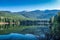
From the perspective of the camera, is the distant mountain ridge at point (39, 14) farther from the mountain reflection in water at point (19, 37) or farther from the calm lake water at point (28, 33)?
the mountain reflection in water at point (19, 37)

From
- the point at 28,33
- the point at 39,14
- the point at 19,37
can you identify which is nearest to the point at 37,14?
the point at 39,14

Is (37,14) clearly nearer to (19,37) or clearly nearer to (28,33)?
(28,33)

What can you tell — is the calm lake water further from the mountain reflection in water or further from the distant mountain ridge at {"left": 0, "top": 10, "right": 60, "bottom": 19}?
the distant mountain ridge at {"left": 0, "top": 10, "right": 60, "bottom": 19}

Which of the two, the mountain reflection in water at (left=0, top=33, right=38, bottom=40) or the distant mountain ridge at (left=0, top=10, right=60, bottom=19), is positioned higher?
the distant mountain ridge at (left=0, top=10, right=60, bottom=19)

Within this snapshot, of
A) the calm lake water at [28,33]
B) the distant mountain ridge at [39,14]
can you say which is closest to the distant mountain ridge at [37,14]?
the distant mountain ridge at [39,14]

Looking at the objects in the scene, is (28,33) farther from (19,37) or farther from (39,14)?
(39,14)

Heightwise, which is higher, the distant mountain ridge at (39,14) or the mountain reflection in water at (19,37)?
the distant mountain ridge at (39,14)

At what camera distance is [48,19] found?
5.01ft

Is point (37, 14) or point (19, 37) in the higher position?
point (37, 14)

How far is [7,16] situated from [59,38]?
0.79m

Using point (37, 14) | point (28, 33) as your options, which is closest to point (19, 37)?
point (28, 33)

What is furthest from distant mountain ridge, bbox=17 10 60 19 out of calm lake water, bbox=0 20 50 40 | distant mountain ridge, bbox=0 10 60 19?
calm lake water, bbox=0 20 50 40

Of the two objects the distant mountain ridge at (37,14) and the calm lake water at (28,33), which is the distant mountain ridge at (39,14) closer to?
the distant mountain ridge at (37,14)

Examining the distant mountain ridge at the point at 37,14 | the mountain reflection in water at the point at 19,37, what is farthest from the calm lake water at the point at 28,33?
the distant mountain ridge at the point at 37,14
